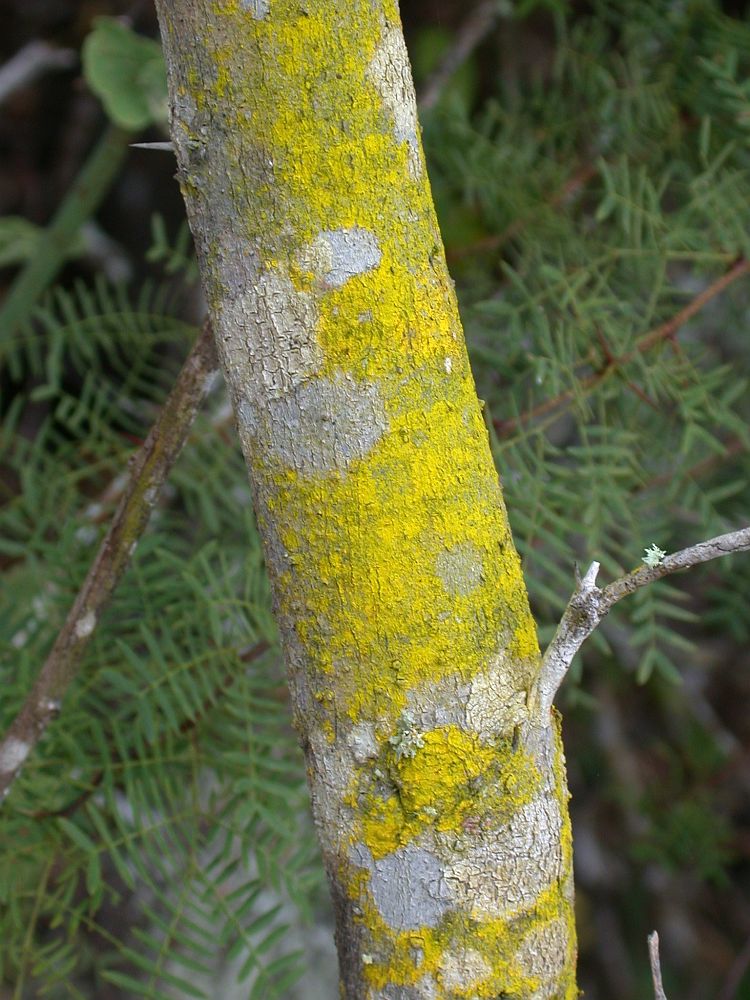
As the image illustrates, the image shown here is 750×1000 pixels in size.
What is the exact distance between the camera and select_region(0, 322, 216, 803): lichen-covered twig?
459mm

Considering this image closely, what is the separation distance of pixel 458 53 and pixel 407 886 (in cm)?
88

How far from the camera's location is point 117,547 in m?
0.50

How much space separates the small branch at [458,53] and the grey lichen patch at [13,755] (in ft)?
2.48

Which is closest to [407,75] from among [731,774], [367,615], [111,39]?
[367,615]

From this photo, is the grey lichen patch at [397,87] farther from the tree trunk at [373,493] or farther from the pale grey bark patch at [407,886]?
the pale grey bark patch at [407,886]

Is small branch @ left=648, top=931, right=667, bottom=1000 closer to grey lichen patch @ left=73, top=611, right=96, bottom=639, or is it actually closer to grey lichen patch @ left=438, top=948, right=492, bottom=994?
grey lichen patch @ left=438, top=948, right=492, bottom=994

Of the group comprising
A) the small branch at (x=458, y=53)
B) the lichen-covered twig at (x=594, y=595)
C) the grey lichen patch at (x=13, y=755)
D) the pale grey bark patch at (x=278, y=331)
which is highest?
the pale grey bark patch at (x=278, y=331)

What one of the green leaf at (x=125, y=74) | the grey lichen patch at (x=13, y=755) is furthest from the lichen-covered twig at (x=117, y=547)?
the green leaf at (x=125, y=74)

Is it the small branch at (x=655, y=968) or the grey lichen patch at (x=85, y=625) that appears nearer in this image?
the small branch at (x=655, y=968)

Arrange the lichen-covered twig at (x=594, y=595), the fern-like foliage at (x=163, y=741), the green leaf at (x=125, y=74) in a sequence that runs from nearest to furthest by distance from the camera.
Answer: the lichen-covered twig at (x=594, y=595) → the fern-like foliage at (x=163, y=741) → the green leaf at (x=125, y=74)

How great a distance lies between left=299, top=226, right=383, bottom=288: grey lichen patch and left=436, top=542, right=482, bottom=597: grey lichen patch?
0.38 ft

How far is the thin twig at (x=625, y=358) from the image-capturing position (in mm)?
621

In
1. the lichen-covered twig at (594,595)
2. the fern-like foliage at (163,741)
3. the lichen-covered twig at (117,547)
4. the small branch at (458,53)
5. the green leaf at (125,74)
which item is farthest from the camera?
the small branch at (458,53)

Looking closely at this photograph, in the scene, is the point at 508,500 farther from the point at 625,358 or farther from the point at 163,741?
the point at 163,741
